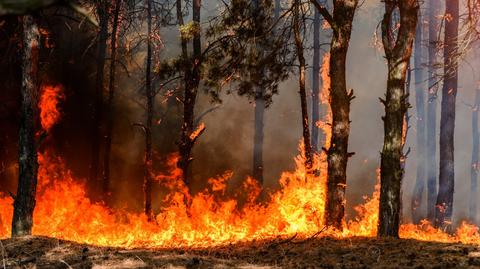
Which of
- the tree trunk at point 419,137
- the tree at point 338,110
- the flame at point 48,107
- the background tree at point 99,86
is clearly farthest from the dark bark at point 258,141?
the tree at point 338,110

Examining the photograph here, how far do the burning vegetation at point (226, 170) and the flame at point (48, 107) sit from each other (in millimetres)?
63

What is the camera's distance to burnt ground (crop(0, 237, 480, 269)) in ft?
20.1

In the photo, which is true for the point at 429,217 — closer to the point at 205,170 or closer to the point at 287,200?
the point at 205,170

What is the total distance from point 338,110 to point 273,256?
4570 millimetres

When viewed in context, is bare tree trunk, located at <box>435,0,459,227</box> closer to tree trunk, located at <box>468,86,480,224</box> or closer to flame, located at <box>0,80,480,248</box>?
flame, located at <box>0,80,480,248</box>

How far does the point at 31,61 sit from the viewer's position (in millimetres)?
12031

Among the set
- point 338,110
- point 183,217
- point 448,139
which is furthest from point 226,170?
point 338,110

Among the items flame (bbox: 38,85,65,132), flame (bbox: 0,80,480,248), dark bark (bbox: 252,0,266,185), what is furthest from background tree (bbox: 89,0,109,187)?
dark bark (bbox: 252,0,266,185)

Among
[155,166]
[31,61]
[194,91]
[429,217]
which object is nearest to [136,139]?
[155,166]

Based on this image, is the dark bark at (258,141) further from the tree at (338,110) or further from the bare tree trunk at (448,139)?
the tree at (338,110)

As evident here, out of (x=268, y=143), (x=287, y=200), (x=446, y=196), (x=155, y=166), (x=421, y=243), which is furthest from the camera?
(x=268, y=143)

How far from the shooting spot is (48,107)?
21875 mm

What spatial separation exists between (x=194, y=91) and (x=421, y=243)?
11.3m

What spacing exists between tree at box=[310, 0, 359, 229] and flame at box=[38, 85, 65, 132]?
14.7m
